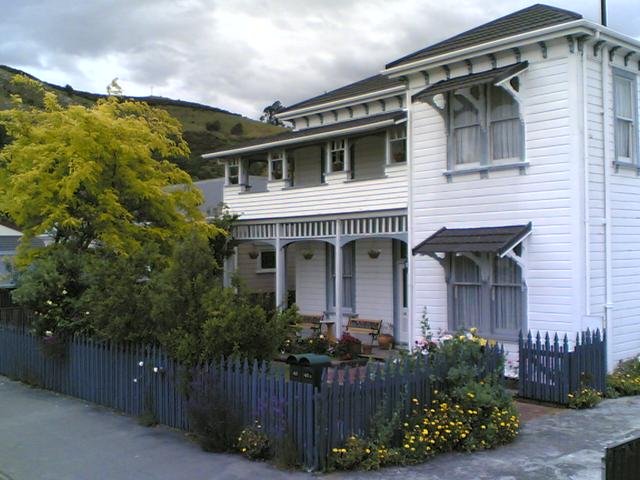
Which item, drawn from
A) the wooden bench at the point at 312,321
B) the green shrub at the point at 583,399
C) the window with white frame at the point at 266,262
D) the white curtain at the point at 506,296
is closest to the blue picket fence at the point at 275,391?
the green shrub at the point at 583,399

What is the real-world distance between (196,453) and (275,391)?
1.52m

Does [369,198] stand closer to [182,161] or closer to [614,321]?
[614,321]

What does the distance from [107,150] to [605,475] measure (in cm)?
1284

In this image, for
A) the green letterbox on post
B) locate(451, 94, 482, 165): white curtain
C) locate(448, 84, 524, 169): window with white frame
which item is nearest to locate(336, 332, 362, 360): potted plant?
locate(448, 84, 524, 169): window with white frame

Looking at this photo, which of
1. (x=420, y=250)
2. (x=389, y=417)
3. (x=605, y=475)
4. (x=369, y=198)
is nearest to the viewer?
(x=605, y=475)

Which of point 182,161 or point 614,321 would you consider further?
point 182,161

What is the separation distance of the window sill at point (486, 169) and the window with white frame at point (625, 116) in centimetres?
213

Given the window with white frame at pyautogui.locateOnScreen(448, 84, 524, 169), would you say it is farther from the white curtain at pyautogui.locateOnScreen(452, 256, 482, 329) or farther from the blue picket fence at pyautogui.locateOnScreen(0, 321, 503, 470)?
the blue picket fence at pyautogui.locateOnScreen(0, 321, 503, 470)

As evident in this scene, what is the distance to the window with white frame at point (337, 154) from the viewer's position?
18406 millimetres

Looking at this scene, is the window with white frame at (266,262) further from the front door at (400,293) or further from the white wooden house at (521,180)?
the white wooden house at (521,180)

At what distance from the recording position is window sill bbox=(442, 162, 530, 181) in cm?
1258

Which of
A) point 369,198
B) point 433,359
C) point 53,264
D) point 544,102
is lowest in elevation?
point 433,359

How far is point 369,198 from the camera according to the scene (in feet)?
55.2

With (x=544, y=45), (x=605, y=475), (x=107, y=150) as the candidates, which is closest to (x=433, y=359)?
(x=605, y=475)
